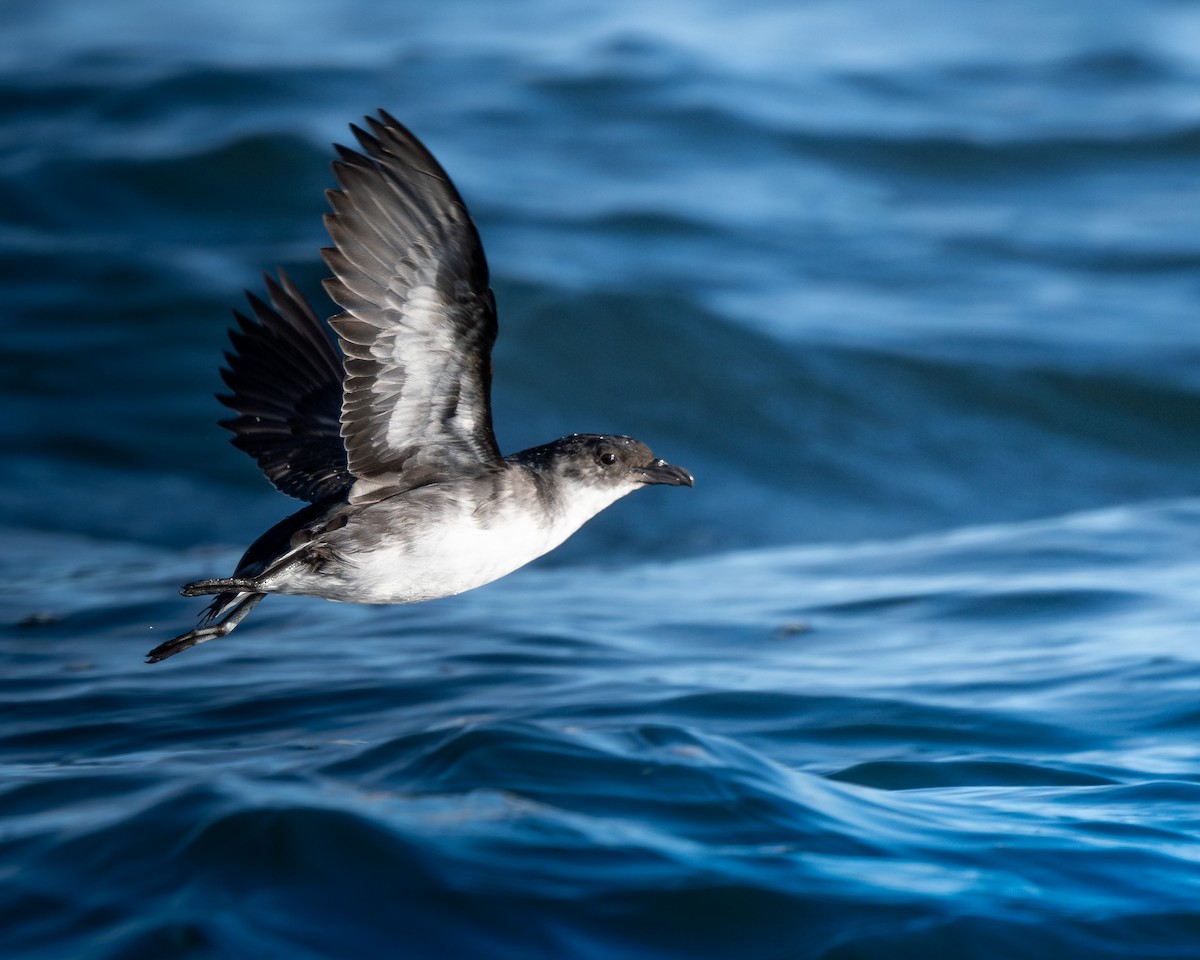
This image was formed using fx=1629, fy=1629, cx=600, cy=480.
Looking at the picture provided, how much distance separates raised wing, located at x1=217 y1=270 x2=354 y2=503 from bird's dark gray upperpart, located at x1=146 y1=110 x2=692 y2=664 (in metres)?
0.22

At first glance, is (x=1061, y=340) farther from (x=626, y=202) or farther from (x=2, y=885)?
(x=2, y=885)

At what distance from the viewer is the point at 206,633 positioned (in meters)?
5.23

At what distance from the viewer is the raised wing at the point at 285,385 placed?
616 centimetres

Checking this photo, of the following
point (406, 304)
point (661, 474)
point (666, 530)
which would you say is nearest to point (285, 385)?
point (661, 474)

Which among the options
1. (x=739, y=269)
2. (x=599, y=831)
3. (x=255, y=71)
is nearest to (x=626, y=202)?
(x=739, y=269)

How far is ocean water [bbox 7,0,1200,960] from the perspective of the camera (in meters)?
5.47

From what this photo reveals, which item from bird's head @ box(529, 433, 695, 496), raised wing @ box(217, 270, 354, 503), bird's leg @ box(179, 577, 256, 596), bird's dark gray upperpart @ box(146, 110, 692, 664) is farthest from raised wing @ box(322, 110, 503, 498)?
raised wing @ box(217, 270, 354, 503)

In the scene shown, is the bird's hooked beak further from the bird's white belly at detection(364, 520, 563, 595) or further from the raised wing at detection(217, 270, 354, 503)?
the raised wing at detection(217, 270, 354, 503)

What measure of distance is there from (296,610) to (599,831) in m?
3.75

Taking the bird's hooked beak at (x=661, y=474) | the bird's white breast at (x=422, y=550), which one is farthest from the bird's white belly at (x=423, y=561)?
the bird's hooked beak at (x=661, y=474)

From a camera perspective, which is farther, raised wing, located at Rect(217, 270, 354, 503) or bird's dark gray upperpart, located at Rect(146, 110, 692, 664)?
raised wing, located at Rect(217, 270, 354, 503)

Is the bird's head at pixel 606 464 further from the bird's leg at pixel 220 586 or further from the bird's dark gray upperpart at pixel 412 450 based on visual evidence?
the bird's leg at pixel 220 586

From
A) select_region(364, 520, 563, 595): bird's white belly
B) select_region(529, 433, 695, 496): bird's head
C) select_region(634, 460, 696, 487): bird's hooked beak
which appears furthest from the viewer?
select_region(634, 460, 696, 487): bird's hooked beak

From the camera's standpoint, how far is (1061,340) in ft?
45.3
